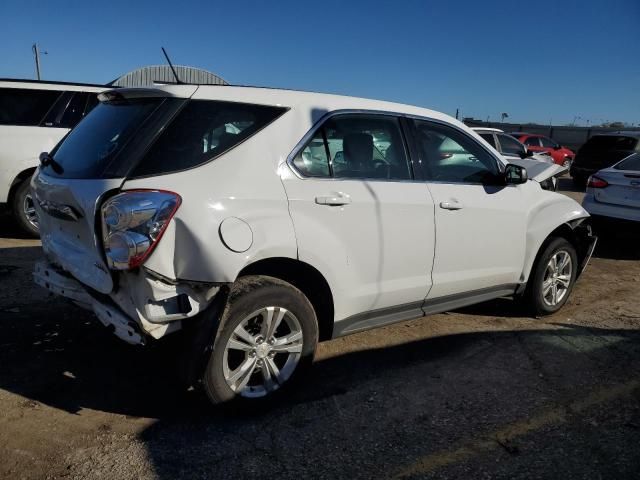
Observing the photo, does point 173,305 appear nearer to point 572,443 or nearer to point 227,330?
point 227,330

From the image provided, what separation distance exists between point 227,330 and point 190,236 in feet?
1.78

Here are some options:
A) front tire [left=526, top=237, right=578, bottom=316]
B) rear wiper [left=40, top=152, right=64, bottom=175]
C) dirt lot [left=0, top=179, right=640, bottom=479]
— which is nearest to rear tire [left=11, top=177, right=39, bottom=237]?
dirt lot [left=0, top=179, right=640, bottom=479]

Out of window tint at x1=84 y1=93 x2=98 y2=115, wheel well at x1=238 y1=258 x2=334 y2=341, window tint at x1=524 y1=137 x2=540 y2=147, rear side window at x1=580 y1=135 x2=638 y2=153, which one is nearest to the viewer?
wheel well at x1=238 y1=258 x2=334 y2=341

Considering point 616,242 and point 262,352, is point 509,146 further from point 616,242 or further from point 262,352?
point 262,352

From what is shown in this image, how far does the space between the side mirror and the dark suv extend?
11366 mm

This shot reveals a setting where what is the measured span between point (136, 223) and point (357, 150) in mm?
1532

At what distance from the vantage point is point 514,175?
13.8ft

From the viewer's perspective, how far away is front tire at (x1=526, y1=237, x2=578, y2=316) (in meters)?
4.65

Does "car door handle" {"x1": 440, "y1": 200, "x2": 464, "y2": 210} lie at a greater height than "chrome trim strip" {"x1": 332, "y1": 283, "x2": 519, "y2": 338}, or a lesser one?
greater

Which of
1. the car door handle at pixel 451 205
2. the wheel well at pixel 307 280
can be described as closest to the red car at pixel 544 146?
the car door handle at pixel 451 205

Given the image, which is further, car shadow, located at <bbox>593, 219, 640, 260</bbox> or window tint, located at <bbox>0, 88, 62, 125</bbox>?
car shadow, located at <bbox>593, 219, 640, 260</bbox>

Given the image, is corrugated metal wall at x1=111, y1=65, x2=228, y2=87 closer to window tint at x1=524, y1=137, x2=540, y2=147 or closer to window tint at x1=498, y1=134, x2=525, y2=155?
window tint at x1=498, y1=134, x2=525, y2=155

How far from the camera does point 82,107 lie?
729 centimetres

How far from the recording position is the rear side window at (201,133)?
110 inches
